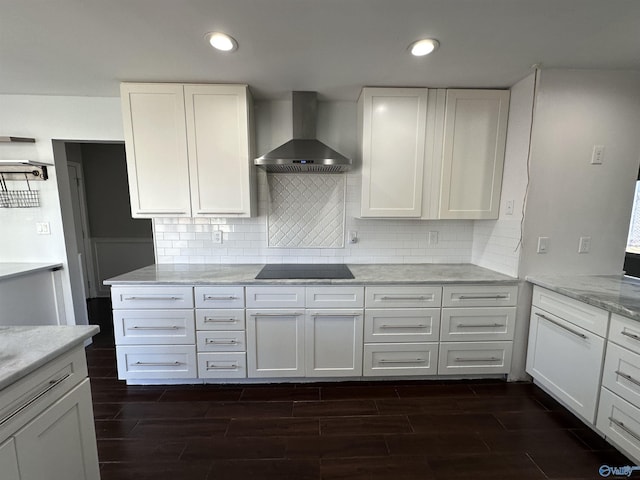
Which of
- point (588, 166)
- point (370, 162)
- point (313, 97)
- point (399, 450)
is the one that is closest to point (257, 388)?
point (399, 450)

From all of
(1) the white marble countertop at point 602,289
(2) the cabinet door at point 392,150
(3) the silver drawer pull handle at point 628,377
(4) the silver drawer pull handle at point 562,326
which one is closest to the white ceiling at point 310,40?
(2) the cabinet door at point 392,150

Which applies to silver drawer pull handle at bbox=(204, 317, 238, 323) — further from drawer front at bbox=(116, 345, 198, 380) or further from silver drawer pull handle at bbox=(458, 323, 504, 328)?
silver drawer pull handle at bbox=(458, 323, 504, 328)

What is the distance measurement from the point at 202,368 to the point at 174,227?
1.31m

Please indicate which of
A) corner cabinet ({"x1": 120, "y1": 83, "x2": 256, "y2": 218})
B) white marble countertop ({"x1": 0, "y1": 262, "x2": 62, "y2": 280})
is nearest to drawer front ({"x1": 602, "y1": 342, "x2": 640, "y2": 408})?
corner cabinet ({"x1": 120, "y1": 83, "x2": 256, "y2": 218})

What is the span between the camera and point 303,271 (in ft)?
7.29

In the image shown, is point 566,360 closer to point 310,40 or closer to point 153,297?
point 310,40

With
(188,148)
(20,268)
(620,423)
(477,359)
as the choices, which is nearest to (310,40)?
(188,148)

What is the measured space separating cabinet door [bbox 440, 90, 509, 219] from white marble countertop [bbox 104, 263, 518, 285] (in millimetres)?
498

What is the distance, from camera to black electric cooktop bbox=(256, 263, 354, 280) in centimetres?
204

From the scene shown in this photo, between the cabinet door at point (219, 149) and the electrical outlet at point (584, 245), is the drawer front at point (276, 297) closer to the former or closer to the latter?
the cabinet door at point (219, 149)

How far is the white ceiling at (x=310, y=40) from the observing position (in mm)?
1276

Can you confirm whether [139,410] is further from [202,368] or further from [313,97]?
[313,97]

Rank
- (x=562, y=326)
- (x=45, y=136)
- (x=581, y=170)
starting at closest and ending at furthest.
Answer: (x=562, y=326)
(x=581, y=170)
(x=45, y=136)

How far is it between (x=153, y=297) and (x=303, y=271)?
118 cm
